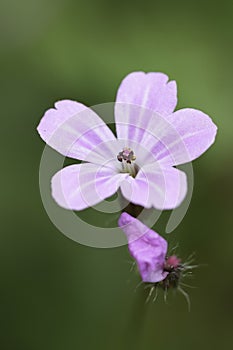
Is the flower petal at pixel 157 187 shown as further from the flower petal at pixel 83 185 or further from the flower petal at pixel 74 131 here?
the flower petal at pixel 74 131

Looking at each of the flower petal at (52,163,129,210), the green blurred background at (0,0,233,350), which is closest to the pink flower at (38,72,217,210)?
the flower petal at (52,163,129,210)

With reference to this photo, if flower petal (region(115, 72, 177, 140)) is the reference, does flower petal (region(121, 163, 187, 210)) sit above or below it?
below

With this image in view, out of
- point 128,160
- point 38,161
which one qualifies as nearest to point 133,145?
point 128,160

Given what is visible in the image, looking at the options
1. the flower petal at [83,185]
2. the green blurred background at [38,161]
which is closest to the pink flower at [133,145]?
the flower petal at [83,185]

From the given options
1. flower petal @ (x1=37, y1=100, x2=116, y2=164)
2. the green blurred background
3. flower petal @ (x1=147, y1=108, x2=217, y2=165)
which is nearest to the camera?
flower petal @ (x1=147, y1=108, x2=217, y2=165)

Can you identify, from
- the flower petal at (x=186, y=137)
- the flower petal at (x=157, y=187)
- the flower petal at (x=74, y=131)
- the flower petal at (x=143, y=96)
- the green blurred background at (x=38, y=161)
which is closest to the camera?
the flower petal at (x=157, y=187)

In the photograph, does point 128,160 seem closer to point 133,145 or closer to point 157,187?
point 133,145

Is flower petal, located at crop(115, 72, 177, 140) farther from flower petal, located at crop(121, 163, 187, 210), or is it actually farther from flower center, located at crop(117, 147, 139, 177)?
flower petal, located at crop(121, 163, 187, 210)

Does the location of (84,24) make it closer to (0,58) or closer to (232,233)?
(0,58)
